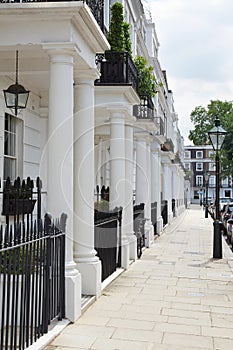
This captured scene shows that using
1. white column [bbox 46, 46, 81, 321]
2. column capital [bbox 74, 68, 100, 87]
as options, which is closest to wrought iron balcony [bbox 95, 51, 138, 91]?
column capital [bbox 74, 68, 100, 87]

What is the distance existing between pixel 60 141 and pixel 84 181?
1.45 meters

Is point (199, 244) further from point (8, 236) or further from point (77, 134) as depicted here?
point (8, 236)

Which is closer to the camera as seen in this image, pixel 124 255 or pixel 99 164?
pixel 124 255

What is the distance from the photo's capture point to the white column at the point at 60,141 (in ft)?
23.3

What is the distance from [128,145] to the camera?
44.3 ft

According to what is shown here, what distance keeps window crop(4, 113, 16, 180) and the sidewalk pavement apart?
3.17 m

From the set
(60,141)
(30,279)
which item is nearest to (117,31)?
(60,141)

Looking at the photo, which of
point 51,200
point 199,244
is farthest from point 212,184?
point 51,200

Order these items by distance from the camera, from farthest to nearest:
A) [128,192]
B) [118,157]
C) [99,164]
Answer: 1. [99,164]
2. [128,192]
3. [118,157]

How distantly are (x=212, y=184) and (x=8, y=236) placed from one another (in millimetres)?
103213

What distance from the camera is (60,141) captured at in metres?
7.15

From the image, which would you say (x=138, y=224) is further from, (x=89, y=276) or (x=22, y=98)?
(x=22, y=98)

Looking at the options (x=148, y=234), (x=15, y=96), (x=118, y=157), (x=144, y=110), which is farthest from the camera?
(x=148, y=234)

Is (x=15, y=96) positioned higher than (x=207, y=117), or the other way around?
(x=207, y=117)
